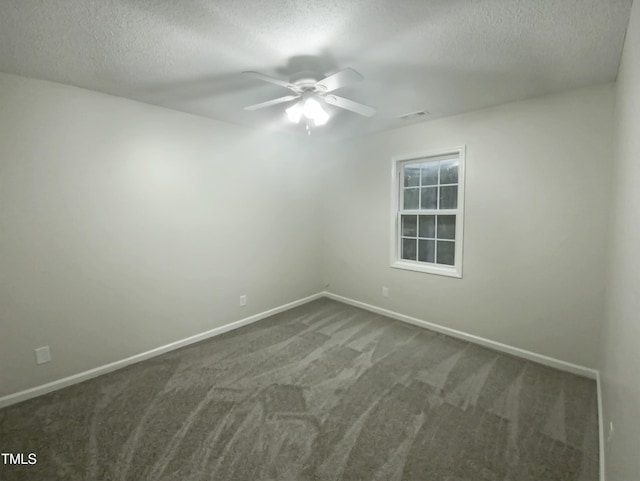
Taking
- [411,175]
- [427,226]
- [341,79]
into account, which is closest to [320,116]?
[341,79]

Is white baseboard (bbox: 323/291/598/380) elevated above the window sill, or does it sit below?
below

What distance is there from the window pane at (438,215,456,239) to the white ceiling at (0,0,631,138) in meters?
1.30

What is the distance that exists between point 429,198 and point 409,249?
69 centimetres

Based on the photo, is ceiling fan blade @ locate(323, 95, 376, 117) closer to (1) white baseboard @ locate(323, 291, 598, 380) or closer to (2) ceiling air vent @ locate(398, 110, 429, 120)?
(2) ceiling air vent @ locate(398, 110, 429, 120)

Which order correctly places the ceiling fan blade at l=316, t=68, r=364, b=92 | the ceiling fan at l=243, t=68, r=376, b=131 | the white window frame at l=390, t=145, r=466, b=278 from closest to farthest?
the ceiling fan blade at l=316, t=68, r=364, b=92, the ceiling fan at l=243, t=68, r=376, b=131, the white window frame at l=390, t=145, r=466, b=278

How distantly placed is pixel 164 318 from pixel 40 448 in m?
1.26

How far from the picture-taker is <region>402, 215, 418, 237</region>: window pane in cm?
358

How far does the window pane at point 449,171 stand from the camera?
317 centimetres

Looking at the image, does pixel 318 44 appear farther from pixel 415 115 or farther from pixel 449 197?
pixel 449 197

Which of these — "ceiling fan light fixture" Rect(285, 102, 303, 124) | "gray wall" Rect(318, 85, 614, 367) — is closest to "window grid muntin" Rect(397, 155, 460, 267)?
"gray wall" Rect(318, 85, 614, 367)

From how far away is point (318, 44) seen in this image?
1.72 metres

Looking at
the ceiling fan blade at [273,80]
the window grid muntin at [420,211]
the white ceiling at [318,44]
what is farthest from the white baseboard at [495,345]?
the ceiling fan blade at [273,80]

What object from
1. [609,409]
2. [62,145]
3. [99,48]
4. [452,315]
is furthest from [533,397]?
[62,145]

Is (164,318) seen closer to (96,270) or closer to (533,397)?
(96,270)
